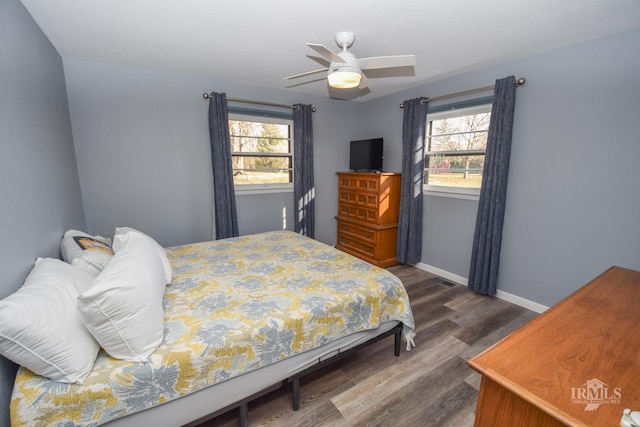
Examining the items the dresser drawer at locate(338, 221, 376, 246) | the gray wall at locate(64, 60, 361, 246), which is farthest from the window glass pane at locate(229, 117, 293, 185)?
the dresser drawer at locate(338, 221, 376, 246)

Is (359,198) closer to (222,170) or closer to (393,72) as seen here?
(393,72)

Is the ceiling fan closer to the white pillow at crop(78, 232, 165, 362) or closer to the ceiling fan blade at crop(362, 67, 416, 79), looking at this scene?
the ceiling fan blade at crop(362, 67, 416, 79)

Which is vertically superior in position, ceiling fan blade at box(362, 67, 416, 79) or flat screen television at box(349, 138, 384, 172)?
ceiling fan blade at box(362, 67, 416, 79)

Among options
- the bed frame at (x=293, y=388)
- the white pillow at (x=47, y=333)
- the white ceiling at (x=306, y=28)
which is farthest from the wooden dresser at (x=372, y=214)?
the white pillow at (x=47, y=333)

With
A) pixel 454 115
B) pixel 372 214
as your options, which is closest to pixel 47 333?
pixel 372 214

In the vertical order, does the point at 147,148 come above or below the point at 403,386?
above

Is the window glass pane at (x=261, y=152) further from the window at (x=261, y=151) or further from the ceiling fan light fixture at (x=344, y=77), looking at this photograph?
the ceiling fan light fixture at (x=344, y=77)

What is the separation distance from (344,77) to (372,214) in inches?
87.0

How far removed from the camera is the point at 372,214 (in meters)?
3.87

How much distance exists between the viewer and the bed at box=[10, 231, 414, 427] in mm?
1102

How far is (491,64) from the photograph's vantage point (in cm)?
284

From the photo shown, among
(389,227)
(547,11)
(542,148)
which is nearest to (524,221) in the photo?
(542,148)

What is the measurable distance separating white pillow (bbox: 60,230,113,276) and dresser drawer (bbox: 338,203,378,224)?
2.94 m
